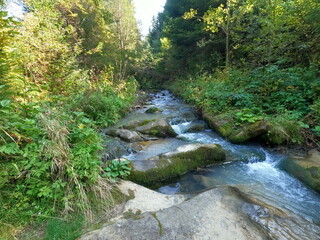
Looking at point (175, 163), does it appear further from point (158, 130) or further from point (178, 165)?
point (158, 130)

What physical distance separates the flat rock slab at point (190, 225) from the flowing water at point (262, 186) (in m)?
0.29

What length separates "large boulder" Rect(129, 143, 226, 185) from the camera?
12.3 ft

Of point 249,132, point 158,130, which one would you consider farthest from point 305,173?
point 158,130

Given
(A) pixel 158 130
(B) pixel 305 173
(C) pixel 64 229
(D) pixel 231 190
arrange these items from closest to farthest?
(C) pixel 64 229 → (D) pixel 231 190 → (B) pixel 305 173 → (A) pixel 158 130

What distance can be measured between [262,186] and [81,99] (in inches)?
262

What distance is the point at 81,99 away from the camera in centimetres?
681

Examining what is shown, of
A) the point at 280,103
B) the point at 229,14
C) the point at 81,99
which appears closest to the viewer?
the point at 280,103

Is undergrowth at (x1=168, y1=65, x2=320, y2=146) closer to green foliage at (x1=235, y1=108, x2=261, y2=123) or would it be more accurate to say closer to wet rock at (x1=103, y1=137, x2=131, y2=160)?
green foliage at (x1=235, y1=108, x2=261, y2=123)

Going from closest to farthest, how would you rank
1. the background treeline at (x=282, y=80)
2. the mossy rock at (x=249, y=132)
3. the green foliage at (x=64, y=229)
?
the green foliage at (x=64, y=229)
the background treeline at (x=282, y=80)
the mossy rock at (x=249, y=132)

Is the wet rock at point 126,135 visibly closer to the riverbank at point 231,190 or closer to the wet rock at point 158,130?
the riverbank at point 231,190

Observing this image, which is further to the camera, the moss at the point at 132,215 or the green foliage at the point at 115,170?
the green foliage at the point at 115,170

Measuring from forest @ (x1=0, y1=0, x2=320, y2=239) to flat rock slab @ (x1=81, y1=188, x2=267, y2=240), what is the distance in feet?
1.80

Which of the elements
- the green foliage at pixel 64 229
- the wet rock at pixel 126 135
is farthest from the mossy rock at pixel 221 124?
the green foliage at pixel 64 229

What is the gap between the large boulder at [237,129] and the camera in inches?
214
